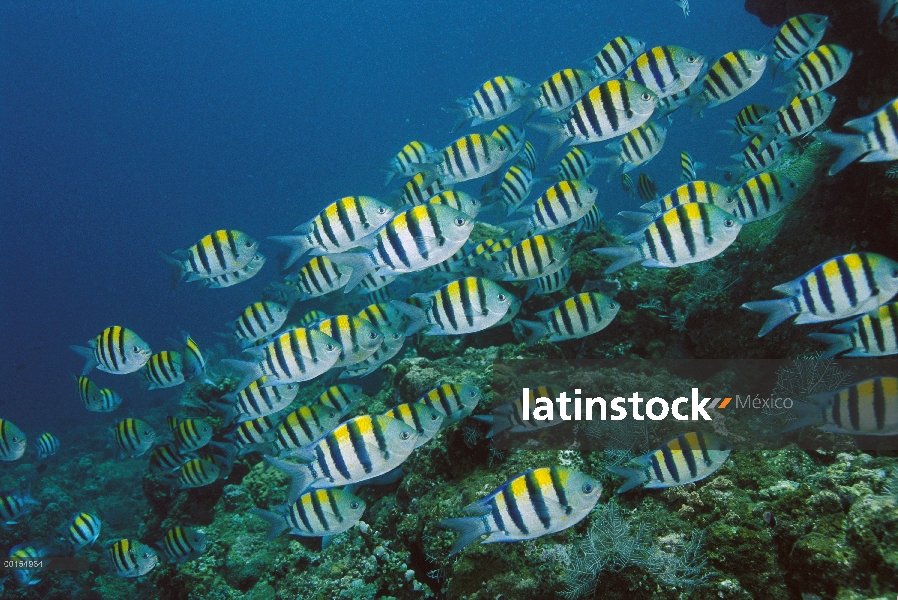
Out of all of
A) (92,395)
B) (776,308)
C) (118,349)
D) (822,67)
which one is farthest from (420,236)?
(92,395)

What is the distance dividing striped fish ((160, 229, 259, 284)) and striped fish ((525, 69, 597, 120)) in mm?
3289

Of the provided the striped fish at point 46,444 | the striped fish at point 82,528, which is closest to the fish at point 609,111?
the striped fish at point 82,528

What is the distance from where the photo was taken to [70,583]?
9938 mm

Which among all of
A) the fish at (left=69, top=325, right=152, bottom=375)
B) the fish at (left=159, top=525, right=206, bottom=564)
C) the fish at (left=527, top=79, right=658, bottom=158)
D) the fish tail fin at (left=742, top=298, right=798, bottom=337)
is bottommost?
the fish at (left=159, top=525, right=206, bottom=564)

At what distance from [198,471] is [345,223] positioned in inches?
182

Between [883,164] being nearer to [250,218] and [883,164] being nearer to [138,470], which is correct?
[138,470]

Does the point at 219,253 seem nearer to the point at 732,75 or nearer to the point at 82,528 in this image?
the point at 82,528

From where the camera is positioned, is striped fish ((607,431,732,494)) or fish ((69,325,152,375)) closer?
striped fish ((607,431,732,494))

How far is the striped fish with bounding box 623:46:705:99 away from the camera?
427 cm

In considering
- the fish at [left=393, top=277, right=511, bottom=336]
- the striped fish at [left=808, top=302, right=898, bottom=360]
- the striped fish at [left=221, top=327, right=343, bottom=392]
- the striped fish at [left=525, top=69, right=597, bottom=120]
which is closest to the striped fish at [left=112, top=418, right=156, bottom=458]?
the striped fish at [left=221, top=327, right=343, bottom=392]

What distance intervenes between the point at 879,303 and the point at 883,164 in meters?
3.05

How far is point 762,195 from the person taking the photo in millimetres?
4621

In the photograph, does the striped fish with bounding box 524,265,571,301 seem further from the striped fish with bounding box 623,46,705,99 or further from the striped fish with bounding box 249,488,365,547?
the striped fish with bounding box 249,488,365,547

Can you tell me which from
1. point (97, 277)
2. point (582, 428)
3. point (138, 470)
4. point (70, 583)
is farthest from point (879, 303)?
point (97, 277)
